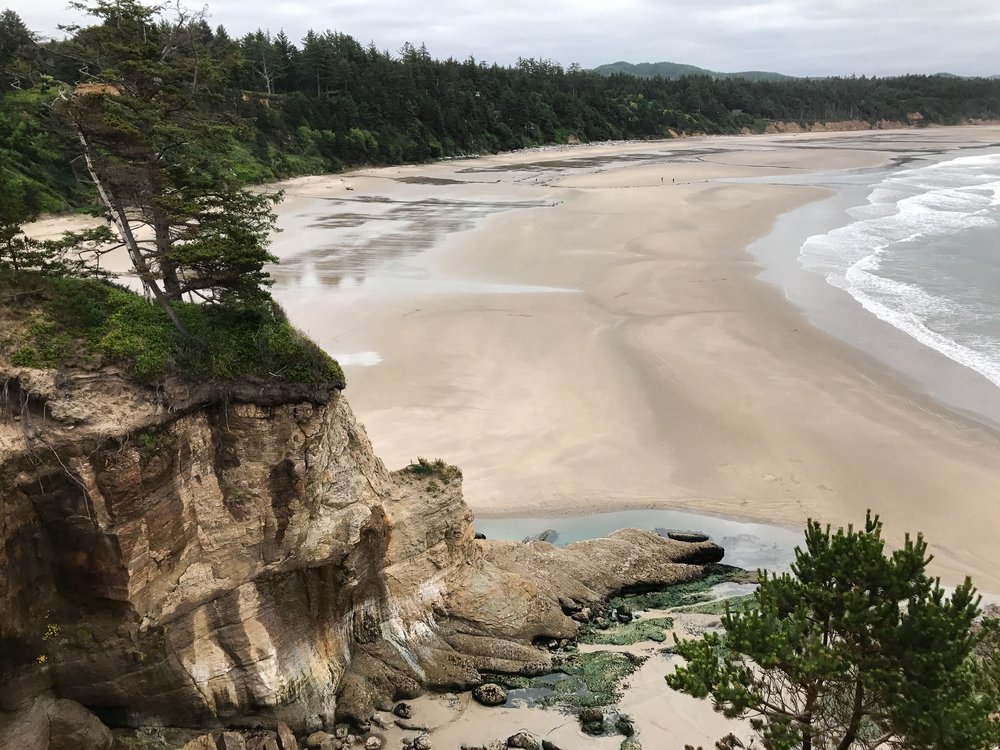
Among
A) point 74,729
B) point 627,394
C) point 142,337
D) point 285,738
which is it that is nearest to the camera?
point 74,729

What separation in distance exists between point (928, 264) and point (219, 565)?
37.3 m

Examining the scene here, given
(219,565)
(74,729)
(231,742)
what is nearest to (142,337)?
(219,565)

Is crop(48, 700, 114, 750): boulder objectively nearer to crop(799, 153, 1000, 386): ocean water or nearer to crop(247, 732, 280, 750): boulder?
crop(247, 732, 280, 750): boulder

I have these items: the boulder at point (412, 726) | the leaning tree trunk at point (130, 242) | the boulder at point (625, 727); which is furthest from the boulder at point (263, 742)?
the leaning tree trunk at point (130, 242)

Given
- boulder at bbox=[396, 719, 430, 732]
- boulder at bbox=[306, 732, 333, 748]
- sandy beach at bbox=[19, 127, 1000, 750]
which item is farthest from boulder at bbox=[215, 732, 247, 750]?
boulder at bbox=[396, 719, 430, 732]

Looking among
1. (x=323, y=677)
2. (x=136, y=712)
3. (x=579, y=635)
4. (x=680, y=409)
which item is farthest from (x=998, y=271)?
(x=136, y=712)

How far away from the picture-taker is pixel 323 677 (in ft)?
34.5

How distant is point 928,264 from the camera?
Answer: 3550 cm

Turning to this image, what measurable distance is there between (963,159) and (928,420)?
261 feet

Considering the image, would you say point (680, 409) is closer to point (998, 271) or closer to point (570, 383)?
point (570, 383)

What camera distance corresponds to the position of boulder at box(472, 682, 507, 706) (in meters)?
11.1

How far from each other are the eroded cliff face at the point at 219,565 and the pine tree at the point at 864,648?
538 centimetres

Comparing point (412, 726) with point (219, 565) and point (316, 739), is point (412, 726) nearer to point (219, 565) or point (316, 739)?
point (316, 739)

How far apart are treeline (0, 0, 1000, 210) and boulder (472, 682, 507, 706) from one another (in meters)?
9.68
